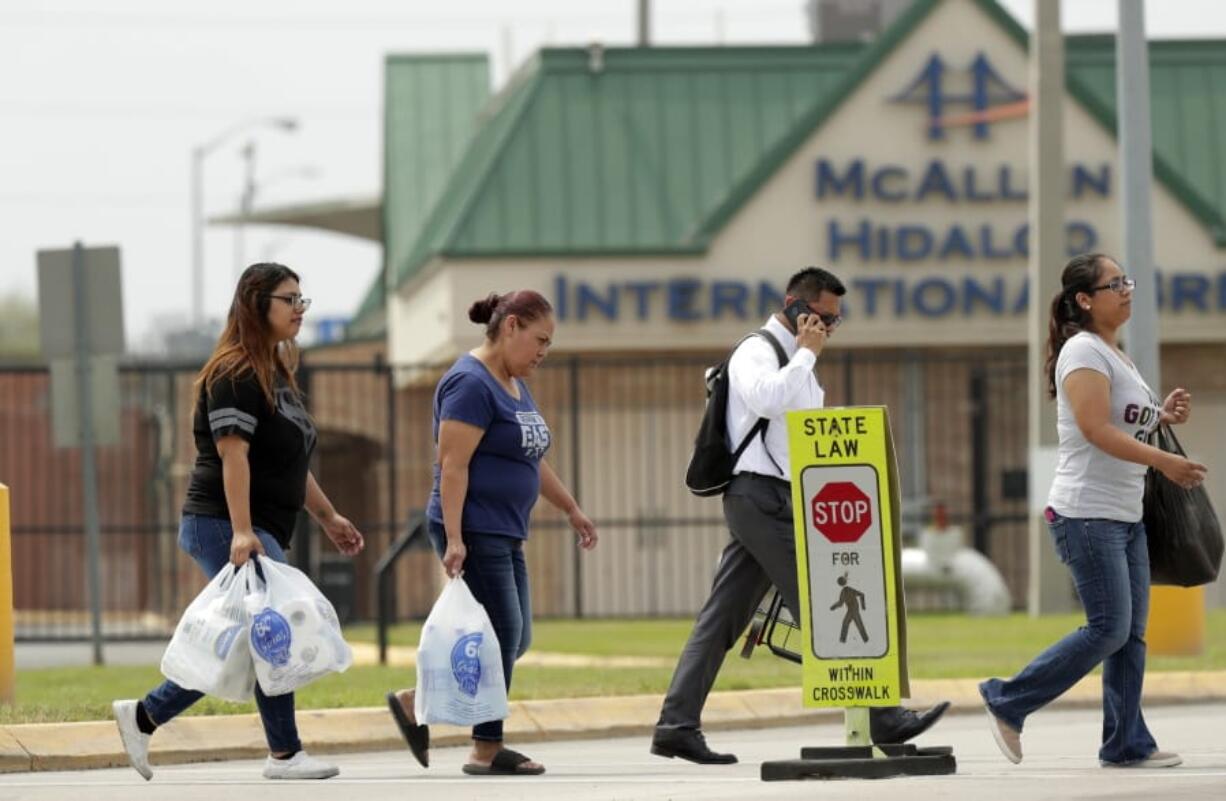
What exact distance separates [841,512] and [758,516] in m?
0.53

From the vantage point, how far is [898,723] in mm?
9281

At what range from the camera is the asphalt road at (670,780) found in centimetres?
885

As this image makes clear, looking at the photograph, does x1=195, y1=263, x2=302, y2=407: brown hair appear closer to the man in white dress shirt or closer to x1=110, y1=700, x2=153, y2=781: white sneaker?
x1=110, y1=700, x2=153, y2=781: white sneaker

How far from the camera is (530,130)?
1204 inches

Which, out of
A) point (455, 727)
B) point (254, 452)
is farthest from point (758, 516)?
point (455, 727)

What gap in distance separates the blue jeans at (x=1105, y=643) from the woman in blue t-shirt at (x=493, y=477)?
173cm

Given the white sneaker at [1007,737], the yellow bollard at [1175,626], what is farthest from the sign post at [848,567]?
the yellow bollard at [1175,626]

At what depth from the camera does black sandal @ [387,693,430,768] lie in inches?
386

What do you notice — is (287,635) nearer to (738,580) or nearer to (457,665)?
(457,665)

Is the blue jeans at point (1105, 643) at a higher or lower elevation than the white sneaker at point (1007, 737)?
higher

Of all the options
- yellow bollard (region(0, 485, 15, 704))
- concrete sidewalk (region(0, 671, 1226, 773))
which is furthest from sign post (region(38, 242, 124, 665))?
concrete sidewalk (region(0, 671, 1226, 773))

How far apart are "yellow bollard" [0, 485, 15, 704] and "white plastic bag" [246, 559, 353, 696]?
10.7ft

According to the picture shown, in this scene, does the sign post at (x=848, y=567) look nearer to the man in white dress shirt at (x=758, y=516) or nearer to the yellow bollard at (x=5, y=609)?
the man in white dress shirt at (x=758, y=516)

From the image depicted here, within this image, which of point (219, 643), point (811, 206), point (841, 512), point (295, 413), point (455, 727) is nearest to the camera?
point (841, 512)
